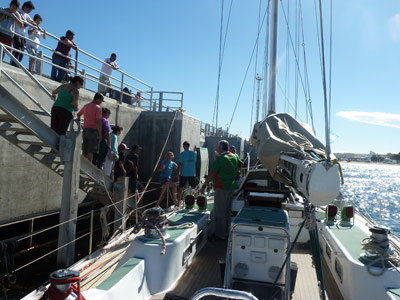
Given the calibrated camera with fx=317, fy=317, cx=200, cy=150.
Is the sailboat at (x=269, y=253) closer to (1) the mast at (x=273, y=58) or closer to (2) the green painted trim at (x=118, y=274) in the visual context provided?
(2) the green painted trim at (x=118, y=274)

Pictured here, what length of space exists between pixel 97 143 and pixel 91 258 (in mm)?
2631

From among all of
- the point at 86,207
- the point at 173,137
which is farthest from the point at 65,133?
the point at 173,137

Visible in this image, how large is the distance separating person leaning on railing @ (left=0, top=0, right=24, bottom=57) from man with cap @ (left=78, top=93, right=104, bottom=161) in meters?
2.34

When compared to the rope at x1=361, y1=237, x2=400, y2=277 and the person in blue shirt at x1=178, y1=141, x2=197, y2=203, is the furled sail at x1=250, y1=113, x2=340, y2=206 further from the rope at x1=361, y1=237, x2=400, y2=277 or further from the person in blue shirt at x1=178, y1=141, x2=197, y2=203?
the person in blue shirt at x1=178, y1=141, x2=197, y2=203

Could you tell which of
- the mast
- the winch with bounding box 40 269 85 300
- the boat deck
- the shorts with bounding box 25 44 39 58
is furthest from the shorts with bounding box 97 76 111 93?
the winch with bounding box 40 269 85 300

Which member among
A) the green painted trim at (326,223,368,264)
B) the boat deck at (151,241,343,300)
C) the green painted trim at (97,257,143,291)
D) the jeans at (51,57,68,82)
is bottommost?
the boat deck at (151,241,343,300)

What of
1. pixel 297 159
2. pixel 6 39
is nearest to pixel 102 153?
pixel 6 39

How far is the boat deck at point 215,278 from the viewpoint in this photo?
14.1ft

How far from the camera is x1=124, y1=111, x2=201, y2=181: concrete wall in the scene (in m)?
12.6

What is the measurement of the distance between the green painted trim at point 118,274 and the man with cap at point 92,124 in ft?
10.8

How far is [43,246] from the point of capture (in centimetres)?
836

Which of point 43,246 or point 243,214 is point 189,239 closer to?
point 243,214

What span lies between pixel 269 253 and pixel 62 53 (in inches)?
310

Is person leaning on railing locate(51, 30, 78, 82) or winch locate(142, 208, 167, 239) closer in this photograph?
winch locate(142, 208, 167, 239)
